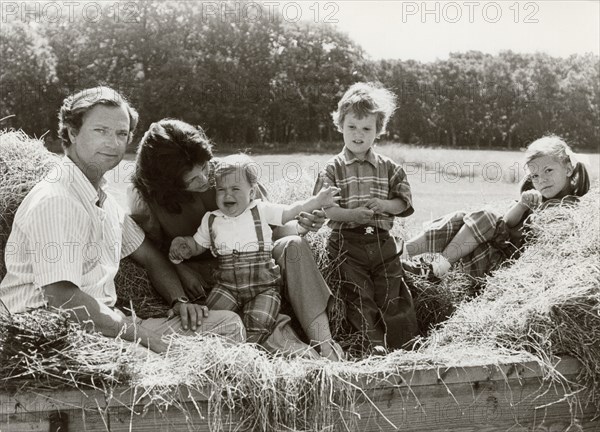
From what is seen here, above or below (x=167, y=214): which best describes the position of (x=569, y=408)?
below

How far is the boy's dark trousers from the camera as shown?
12.7 ft

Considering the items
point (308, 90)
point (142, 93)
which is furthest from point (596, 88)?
point (142, 93)

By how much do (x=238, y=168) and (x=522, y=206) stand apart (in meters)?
1.96

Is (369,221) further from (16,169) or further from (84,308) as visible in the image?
(16,169)

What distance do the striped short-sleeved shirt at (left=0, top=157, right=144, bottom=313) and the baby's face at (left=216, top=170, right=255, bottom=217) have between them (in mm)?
596

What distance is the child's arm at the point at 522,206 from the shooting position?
168 inches

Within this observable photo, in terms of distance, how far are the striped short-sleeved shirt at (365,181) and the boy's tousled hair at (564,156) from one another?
884 mm

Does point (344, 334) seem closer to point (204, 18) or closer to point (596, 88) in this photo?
point (204, 18)

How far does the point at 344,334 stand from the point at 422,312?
2.04 ft

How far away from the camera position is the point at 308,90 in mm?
26875

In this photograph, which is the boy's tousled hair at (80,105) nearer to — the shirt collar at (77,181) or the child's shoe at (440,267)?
the shirt collar at (77,181)

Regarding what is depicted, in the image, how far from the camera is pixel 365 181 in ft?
13.3

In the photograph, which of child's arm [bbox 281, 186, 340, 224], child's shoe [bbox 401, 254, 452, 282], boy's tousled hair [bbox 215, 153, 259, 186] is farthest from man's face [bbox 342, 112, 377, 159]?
child's shoe [bbox 401, 254, 452, 282]

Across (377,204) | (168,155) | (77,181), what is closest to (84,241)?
(77,181)
